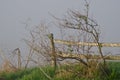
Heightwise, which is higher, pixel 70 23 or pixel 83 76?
pixel 70 23

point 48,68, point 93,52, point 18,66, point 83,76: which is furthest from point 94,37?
point 18,66

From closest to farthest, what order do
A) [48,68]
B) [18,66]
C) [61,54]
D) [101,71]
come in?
[101,71]
[61,54]
[48,68]
[18,66]

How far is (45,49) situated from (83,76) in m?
2.11

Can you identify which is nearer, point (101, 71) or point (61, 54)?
point (101, 71)

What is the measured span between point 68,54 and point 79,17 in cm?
144

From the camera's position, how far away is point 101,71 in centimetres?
1270

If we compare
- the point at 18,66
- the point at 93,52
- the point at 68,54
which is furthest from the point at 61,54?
the point at 18,66

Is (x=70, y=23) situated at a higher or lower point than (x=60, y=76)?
higher

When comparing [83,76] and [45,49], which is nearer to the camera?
[83,76]

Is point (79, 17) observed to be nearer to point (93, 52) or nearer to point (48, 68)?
point (93, 52)

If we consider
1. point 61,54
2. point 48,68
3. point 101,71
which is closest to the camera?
point 101,71

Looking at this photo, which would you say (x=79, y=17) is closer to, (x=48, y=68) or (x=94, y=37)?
(x=94, y=37)

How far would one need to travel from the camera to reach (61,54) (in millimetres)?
13516

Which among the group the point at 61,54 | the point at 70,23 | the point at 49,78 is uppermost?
the point at 70,23
